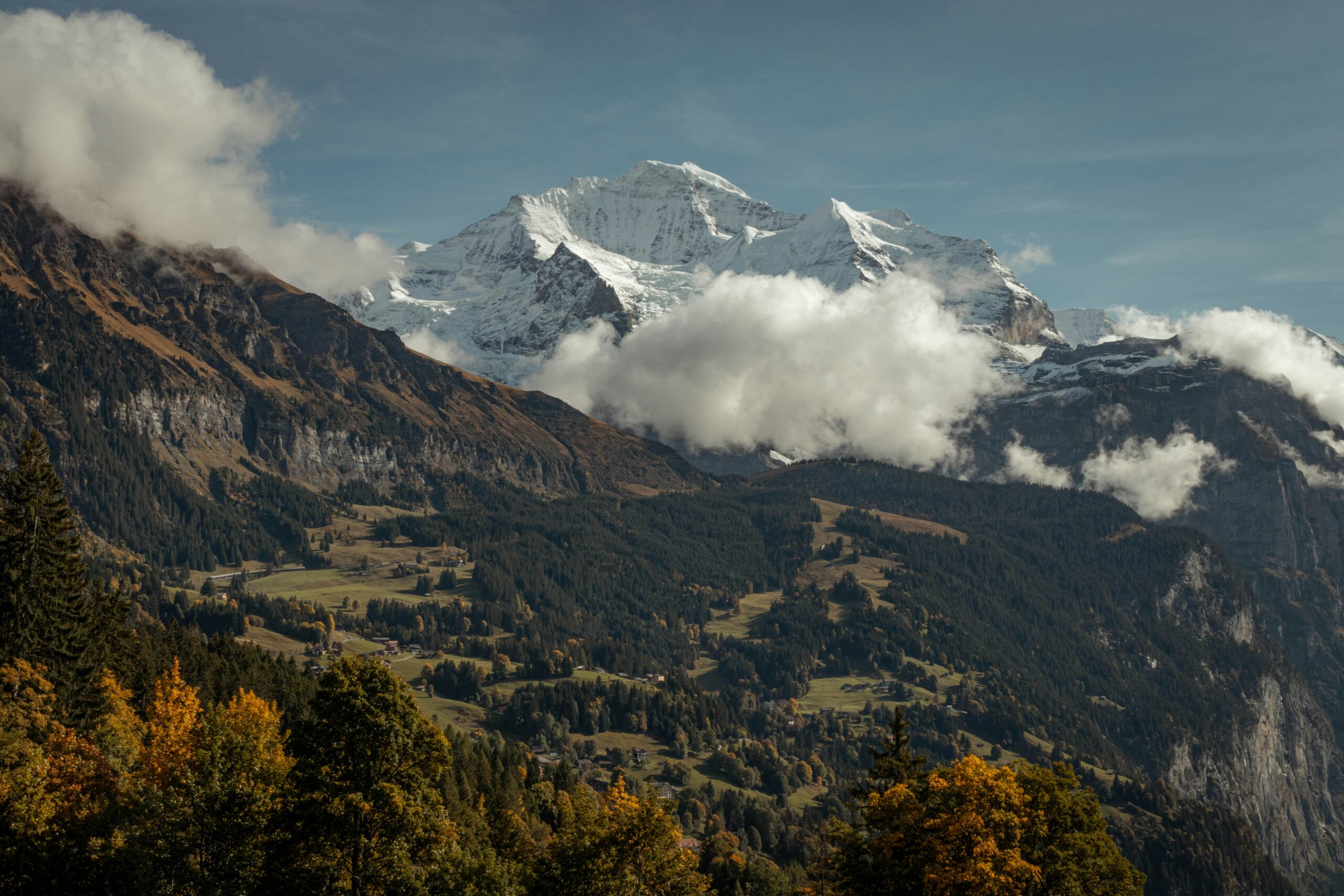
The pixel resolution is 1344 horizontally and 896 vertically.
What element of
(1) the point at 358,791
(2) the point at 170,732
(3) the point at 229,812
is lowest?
(3) the point at 229,812

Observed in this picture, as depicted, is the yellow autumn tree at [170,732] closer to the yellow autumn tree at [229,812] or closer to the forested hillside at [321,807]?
the forested hillside at [321,807]

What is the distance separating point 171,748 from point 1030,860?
56627mm

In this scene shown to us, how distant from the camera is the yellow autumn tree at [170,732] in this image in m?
69.7

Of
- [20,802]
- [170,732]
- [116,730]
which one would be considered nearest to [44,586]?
[116,730]

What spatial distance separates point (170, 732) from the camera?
2972 inches

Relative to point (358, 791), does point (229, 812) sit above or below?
below

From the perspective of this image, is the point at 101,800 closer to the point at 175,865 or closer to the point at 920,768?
the point at 175,865

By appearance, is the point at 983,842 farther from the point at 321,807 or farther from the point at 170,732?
the point at 170,732

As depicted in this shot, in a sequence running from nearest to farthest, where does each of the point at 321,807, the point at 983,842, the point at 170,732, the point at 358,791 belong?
the point at 321,807 < the point at 358,791 < the point at 983,842 < the point at 170,732

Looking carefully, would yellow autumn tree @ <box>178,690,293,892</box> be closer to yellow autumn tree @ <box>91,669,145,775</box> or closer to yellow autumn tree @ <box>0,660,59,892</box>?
yellow autumn tree @ <box>0,660,59,892</box>

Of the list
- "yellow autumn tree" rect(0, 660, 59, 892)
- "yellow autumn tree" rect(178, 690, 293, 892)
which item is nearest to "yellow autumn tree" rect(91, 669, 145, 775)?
"yellow autumn tree" rect(0, 660, 59, 892)

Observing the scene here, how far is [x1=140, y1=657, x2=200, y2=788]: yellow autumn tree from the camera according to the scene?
229ft

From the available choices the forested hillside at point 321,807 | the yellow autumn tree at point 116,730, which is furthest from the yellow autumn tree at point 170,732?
the yellow autumn tree at point 116,730

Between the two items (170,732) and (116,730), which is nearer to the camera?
(170,732)
